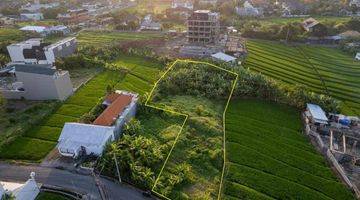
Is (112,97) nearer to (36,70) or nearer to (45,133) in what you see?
(45,133)

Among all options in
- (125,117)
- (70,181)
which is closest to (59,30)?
(125,117)

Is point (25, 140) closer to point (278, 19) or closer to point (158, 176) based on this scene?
point (158, 176)

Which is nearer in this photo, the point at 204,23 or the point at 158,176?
the point at 158,176

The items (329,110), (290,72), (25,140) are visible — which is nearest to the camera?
(25,140)

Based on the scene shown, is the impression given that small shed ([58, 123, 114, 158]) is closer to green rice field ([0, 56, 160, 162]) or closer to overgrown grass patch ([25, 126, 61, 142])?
green rice field ([0, 56, 160, 162])

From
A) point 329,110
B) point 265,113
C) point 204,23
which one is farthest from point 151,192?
point 204,23
